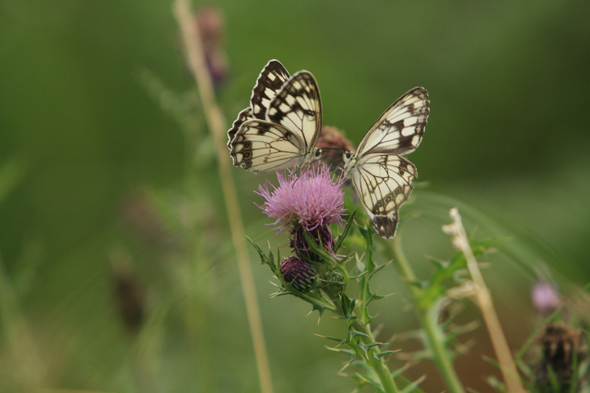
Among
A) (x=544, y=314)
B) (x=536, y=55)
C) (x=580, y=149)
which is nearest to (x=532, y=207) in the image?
(x=580, y=149)

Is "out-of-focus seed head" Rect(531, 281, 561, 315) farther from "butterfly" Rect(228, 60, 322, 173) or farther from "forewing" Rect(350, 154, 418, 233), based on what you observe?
"butterfly" Rect(228, 60, 322, 173)

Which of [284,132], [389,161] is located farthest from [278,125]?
[389,161]

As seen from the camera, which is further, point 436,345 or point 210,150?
point 210,150

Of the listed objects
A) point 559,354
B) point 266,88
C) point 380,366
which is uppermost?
point 266,88

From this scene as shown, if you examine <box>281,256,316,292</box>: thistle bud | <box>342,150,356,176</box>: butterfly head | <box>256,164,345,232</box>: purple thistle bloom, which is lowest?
<box>281,256,316,292</box>: thistle bud

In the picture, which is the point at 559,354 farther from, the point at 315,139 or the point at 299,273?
the point at 315,139

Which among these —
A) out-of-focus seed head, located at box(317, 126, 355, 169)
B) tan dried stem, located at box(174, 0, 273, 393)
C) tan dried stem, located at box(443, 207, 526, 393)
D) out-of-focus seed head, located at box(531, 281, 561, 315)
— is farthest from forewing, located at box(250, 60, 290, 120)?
out-of-focus seed head, located at box(531, 281, 561, 315)

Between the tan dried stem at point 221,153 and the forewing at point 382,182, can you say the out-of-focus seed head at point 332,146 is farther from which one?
the tan dried stem at point 221,153
